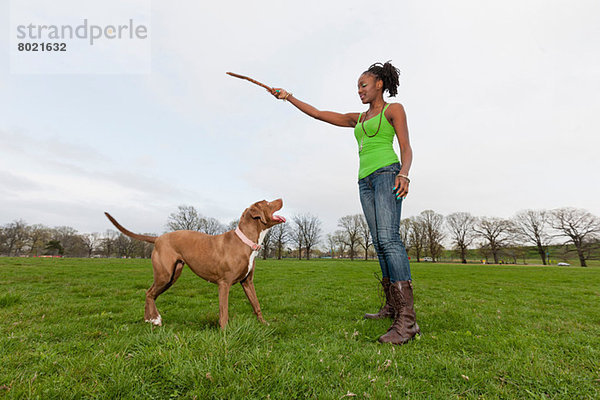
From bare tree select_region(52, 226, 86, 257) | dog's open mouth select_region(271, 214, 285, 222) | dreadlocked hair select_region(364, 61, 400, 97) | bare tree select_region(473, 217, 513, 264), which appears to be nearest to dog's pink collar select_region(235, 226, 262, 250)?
dog's open mouth select_region(271, 214, 285, 222)

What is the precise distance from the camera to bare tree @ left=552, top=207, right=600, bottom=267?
49.5m

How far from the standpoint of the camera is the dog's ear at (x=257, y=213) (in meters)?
3.58

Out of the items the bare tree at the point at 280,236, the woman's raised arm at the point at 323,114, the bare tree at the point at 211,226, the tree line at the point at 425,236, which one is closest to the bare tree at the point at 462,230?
the tree line at the point at 425,236

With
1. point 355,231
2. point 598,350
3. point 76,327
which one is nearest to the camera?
point 598,350

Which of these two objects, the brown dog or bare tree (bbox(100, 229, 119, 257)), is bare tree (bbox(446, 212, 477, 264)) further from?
bare tree (bbox(100, 229, 119, 257))

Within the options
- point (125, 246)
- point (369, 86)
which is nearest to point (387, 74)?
point (369, 86)

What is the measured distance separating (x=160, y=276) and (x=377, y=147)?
3596 millimetres

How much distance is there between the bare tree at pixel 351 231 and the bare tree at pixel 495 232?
30132 millimetres

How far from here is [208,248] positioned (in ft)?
11.7

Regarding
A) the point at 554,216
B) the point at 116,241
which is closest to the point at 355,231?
the point at 554,216

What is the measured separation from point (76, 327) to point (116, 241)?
317 ft

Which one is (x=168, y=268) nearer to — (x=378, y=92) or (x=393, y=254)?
(x=393, y=254)

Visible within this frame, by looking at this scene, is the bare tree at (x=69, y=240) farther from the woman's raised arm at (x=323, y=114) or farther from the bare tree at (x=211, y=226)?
the woman's raised arm at (x=323, y=114)

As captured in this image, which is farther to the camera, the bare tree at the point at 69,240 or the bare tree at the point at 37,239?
the bare tree at the point at 69,240
